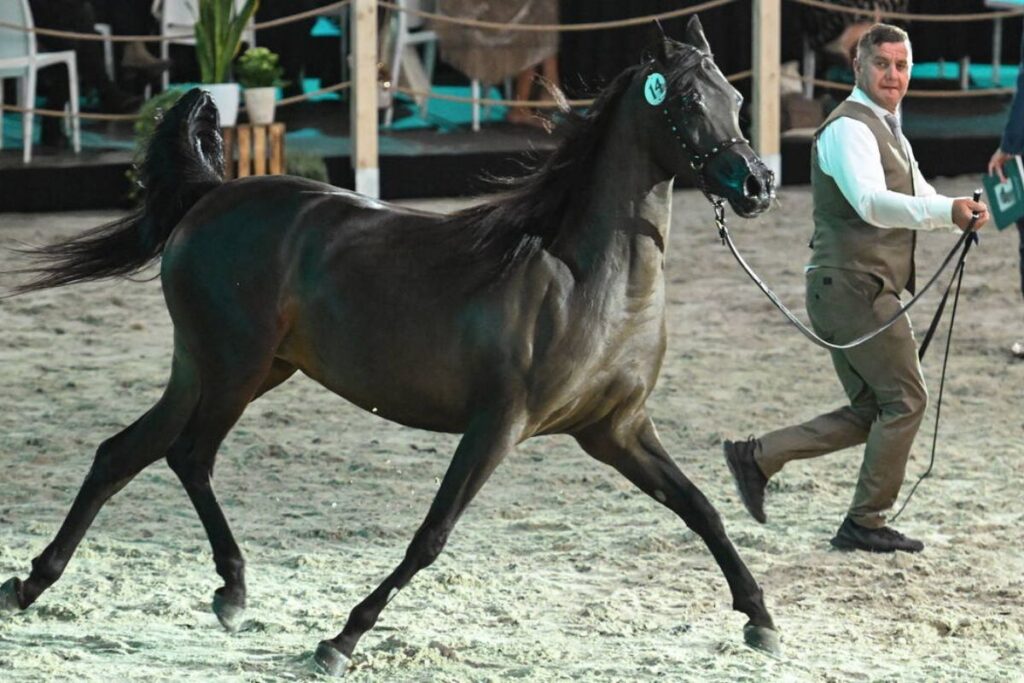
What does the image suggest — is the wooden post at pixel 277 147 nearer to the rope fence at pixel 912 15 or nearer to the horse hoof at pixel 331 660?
the rope fence at pixel 912 15

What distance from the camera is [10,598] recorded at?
452 cm

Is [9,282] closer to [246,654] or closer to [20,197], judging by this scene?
[20,197]

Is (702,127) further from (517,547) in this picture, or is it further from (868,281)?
(517,547)

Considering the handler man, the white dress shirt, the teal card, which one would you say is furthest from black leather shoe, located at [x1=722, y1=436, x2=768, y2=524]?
the teal card

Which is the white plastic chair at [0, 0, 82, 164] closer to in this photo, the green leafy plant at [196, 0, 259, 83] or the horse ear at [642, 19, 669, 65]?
the green leafy plant at [196, 0, 259, 83]

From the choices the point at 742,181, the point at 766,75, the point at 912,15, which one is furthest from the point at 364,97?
the point at 742,181

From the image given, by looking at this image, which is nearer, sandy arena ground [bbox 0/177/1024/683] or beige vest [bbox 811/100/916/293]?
sandy arena ground [bbox 0/177/1024/683]

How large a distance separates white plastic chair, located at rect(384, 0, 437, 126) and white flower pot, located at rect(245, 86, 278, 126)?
4.12ft

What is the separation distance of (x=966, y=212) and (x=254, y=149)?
7.15 m

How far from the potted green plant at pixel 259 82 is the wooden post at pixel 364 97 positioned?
536 millimetres

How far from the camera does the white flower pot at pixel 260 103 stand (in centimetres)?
1127

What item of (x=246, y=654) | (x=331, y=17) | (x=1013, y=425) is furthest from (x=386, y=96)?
(x=246, y=654)

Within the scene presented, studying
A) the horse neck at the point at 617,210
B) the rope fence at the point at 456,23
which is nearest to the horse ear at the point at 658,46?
the horse neck at the point at 617,210

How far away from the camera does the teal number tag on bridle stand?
161 inches
